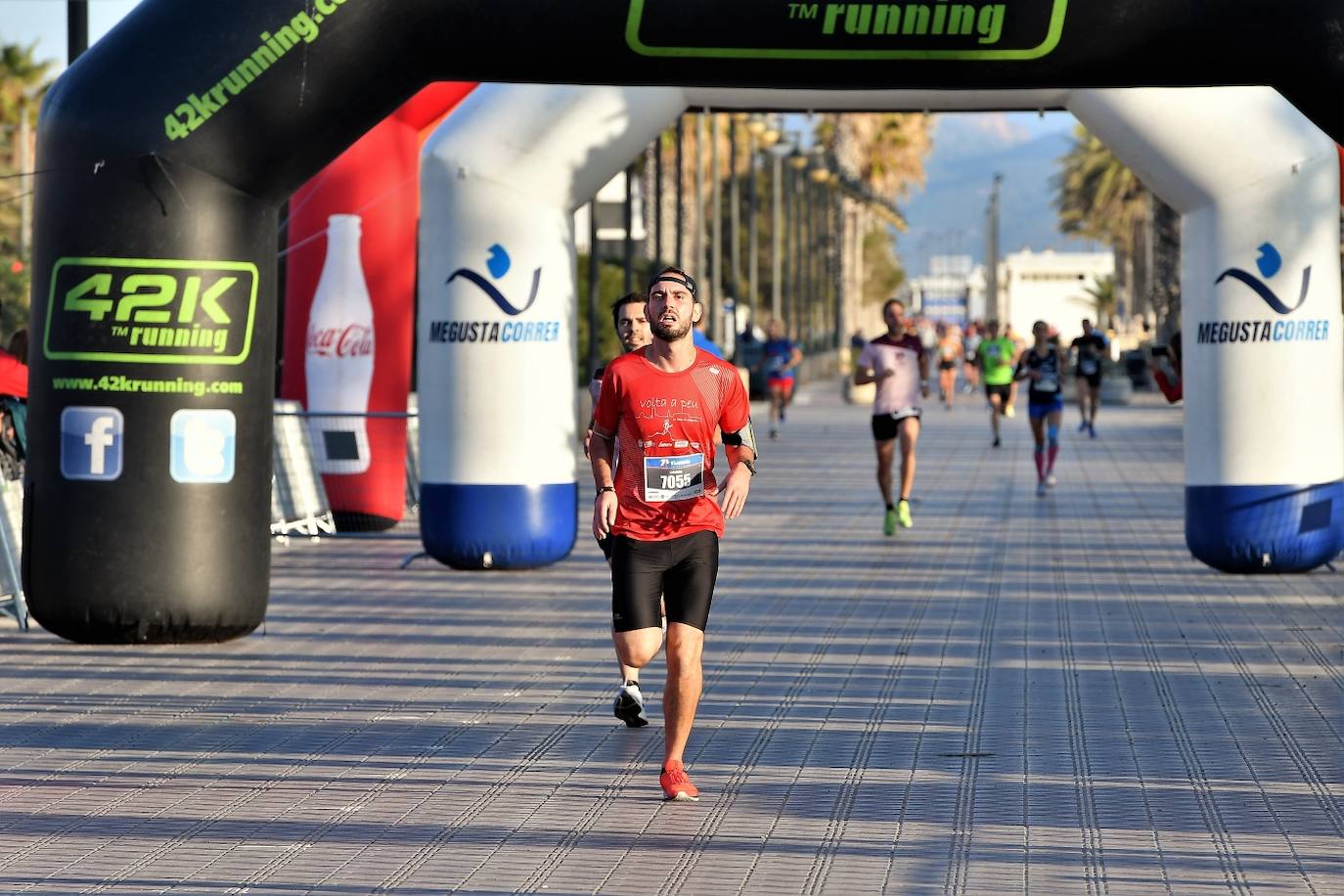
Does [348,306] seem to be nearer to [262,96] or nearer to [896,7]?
[262,96]

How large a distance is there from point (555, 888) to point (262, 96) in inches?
207

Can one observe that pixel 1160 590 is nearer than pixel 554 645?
No

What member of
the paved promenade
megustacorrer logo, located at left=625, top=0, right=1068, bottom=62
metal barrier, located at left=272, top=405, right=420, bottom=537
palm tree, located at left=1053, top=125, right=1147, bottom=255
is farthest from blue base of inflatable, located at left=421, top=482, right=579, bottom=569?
palm tree, located at left=1053, top=125, right=1147, bottom=255

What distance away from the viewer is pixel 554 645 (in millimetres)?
11219

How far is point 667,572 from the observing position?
7629mm

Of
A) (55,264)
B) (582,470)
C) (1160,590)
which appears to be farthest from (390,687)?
(582,470)

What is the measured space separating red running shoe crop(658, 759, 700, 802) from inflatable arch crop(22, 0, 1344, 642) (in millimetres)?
3753

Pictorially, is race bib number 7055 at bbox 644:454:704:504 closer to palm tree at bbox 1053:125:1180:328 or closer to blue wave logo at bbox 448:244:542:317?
blue wave logo at bbox 448:244:542:317

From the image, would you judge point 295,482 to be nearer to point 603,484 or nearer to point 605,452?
point 605,452

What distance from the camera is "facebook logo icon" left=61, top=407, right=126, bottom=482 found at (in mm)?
10367

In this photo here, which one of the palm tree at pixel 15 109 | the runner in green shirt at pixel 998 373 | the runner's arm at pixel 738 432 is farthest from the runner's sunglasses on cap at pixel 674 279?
the palm tree at pixel 15 109

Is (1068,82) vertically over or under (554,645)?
over

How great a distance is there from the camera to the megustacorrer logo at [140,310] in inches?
405

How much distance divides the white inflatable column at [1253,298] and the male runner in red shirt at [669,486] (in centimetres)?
647
